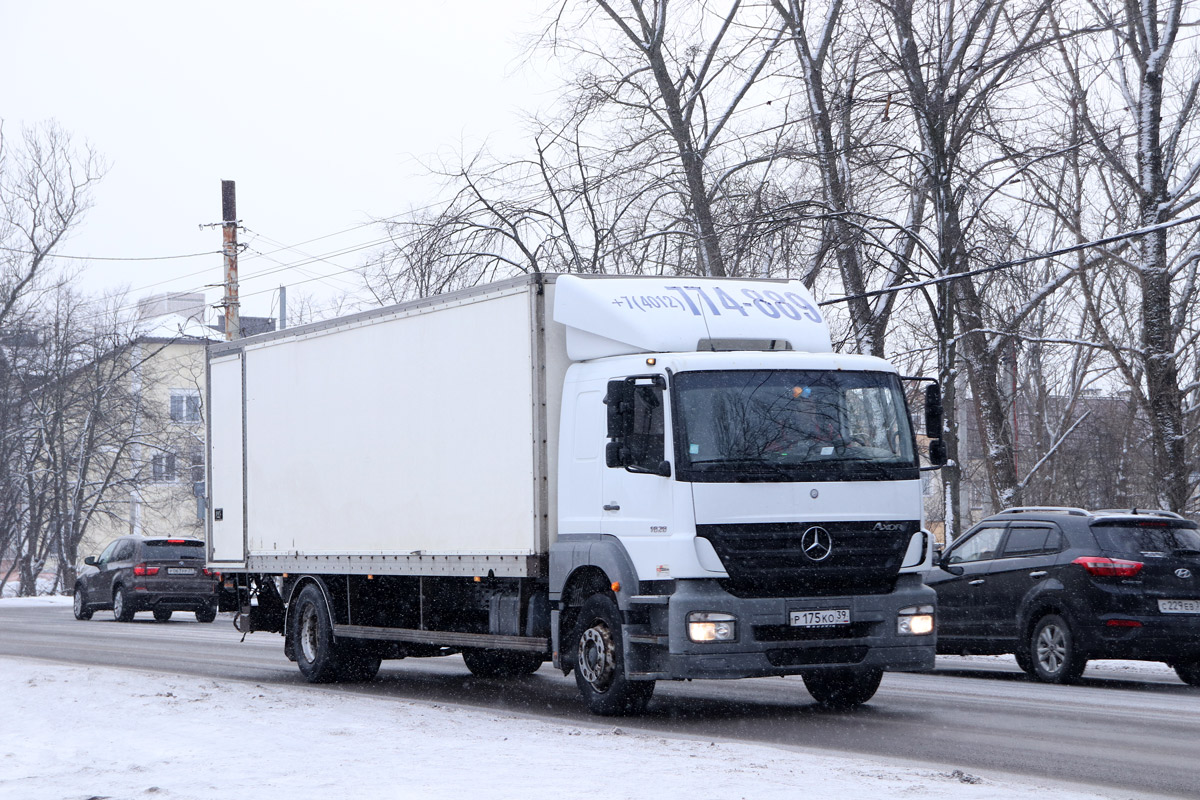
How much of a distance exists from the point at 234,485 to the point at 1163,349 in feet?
45.3

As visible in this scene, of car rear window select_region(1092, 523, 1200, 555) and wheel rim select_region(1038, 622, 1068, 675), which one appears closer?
car rear window select_region(1092, 523, 1200, 555)

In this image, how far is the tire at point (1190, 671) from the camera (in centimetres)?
1415

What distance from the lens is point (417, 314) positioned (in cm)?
1318

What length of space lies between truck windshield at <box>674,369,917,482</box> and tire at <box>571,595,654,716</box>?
1333 millimetres

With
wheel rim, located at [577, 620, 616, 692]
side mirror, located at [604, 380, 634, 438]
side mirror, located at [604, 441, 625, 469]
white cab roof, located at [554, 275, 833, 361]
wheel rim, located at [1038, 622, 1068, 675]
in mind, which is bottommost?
wheel rim, located at [1038, 622, 1068, 675]

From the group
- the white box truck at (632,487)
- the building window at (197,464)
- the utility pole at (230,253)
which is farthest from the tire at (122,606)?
the building window at (197,464)

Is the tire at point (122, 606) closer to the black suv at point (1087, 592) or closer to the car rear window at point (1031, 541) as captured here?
the black suv at point (1087, 592)

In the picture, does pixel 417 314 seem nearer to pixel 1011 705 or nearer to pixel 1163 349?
pixel 1011 705

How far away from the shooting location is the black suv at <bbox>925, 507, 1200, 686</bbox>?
13594 millimetres

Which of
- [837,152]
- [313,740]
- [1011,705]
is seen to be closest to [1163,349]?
[837,152]

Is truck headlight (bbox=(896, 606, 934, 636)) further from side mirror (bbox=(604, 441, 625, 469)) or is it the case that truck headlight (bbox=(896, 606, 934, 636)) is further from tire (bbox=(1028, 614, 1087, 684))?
tire (bbox=(1028, 614, 1087, 684))

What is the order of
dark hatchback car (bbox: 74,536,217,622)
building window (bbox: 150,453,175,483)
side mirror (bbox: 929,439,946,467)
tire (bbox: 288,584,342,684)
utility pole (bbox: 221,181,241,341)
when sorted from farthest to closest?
1. building window (bbox: 150,453,175,483)
2. utility pole (bbox: 221,181,241,341)
3. dark hatchback car (bbox: 74,536,217,622)
4. tire (bbox: 288,584,342,684)
5. side mirror (bbox: 929,439,946,467)

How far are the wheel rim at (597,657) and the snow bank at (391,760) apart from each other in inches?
13.4

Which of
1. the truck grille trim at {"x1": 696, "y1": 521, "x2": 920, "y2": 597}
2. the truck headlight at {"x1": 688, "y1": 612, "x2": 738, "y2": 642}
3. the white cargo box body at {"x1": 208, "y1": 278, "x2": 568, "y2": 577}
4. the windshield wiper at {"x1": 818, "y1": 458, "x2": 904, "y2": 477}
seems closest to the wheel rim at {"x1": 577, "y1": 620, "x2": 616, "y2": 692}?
the white cargo box body at {"x1": 208, "y1": 278, "x2": 568, "y2": 577}
